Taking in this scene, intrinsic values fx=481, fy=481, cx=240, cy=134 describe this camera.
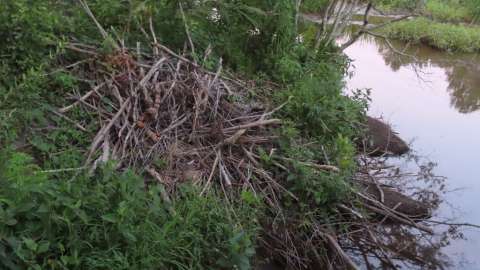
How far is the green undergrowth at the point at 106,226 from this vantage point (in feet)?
7.06

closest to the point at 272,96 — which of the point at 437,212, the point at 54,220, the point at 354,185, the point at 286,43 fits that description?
the point at 286,43

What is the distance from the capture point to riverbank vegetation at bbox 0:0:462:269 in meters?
2.40

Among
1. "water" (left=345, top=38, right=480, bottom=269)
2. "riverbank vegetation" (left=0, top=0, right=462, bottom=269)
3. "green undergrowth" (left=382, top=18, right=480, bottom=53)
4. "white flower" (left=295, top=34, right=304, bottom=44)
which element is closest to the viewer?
"riverbank vegetation" (left=0, top=0, right=462, bottom=269)

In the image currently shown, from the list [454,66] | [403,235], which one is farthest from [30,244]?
[454,66]

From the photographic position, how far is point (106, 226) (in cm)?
244

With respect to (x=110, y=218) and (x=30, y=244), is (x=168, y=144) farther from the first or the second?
(x=30, y=244)

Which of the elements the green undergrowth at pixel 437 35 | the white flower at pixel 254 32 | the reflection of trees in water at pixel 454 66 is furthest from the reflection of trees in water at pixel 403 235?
the green undergrowth at pixel 437 35

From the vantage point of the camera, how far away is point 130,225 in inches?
97.0

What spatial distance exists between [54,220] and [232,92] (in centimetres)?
225

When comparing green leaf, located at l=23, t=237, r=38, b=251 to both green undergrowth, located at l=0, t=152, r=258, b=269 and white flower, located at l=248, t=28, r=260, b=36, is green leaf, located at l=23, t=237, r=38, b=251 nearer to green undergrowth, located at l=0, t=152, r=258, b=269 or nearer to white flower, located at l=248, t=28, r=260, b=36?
green undergrowth, located at l=0, t=152, r=258, b=269

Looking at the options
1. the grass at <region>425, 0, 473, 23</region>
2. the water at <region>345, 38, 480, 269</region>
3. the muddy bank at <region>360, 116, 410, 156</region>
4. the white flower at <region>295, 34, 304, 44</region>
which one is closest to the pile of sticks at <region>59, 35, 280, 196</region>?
the white flower at <region>295, 34, 304, 44</region>

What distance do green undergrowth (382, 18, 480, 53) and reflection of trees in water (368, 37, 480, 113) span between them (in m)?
0.19

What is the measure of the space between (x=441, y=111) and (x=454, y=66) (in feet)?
9.81

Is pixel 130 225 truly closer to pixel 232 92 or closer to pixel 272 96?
pixel 232 92
